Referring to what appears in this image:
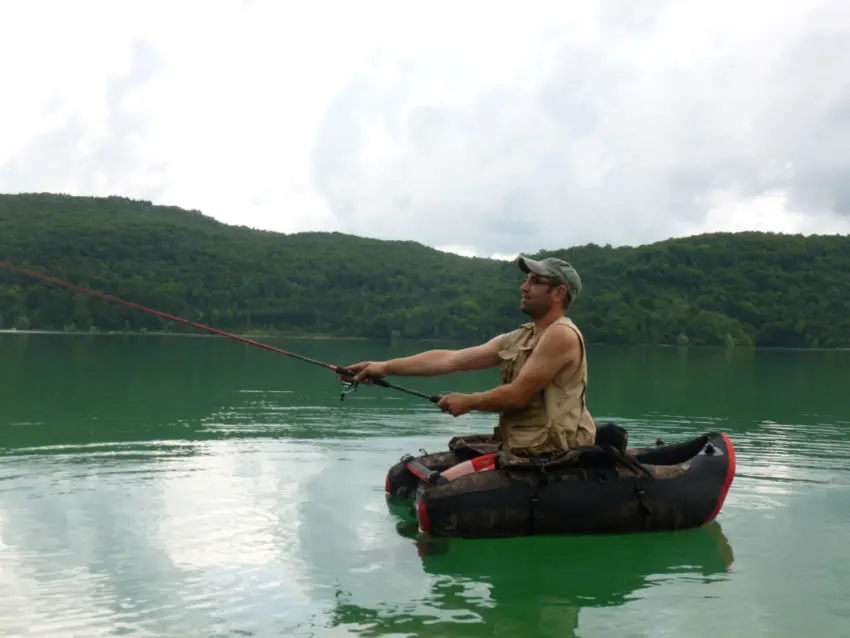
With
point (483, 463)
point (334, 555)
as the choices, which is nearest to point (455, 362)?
point (483, 463)

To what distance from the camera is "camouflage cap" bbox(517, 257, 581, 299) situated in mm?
8562

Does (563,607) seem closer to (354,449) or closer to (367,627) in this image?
(367,627)

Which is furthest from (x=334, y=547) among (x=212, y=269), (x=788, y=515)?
(x=212, y=269)

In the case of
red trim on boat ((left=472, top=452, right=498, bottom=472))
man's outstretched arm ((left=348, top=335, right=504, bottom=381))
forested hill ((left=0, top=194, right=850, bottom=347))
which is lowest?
red trim on boat ((left=472, top=452, right=498, bottom=472))

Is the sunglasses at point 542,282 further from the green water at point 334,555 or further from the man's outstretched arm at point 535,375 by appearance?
the green water at point 334,555

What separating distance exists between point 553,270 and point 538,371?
3.24ft

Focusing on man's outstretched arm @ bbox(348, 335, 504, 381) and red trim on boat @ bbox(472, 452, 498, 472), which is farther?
man's outstretched arm @ bbox(348, 335, 504, 381)

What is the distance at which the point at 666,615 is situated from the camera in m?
6.50

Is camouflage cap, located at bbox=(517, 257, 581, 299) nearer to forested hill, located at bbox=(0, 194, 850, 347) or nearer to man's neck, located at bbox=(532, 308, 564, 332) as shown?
man's neck, located at bbox=(532, 308, 564, 332)

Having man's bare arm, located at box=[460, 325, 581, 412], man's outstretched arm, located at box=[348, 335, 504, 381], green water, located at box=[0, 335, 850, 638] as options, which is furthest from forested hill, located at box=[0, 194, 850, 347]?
man's bare arm, located at box=[460, 325, 581, 412]

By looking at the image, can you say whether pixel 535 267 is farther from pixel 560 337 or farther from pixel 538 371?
pixel 538 371

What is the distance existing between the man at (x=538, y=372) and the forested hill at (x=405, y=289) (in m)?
121

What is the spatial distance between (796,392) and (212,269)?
14593 centimetres

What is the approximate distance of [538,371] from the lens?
27.0 ft
